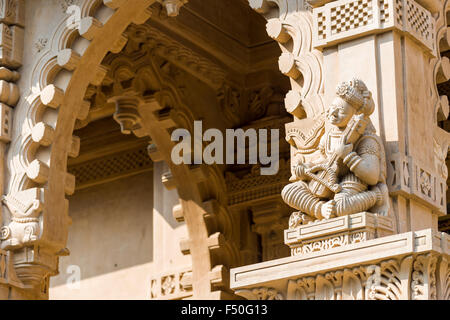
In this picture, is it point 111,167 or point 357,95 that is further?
point 111,167

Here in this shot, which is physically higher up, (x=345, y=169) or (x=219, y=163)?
(x=219, y=163)

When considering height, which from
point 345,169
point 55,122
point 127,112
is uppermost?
point 127,112

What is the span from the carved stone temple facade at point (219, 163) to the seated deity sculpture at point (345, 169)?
0.01m

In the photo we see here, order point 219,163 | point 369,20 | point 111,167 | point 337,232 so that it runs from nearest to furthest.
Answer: point 337,232
point 369,20
point 219,163
point 111,167

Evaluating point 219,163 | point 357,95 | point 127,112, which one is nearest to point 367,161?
point 357,95

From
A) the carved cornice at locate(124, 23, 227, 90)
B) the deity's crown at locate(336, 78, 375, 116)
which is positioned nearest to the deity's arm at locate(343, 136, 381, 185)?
the deity's crown at locate(336, 78, 375, 116)

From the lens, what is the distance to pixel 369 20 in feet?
29.5

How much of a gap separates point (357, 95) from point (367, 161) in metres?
0.46

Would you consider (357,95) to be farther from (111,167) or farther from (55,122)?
(111,167)

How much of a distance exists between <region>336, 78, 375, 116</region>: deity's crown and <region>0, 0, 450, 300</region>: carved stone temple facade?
0.01 meters

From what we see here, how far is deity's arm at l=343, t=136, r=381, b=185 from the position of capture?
27.5 feet

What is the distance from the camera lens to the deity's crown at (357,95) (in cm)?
854

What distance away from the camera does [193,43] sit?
42.0 ft

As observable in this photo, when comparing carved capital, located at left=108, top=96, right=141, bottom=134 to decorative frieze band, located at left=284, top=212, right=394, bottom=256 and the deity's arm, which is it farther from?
the deity's arm
